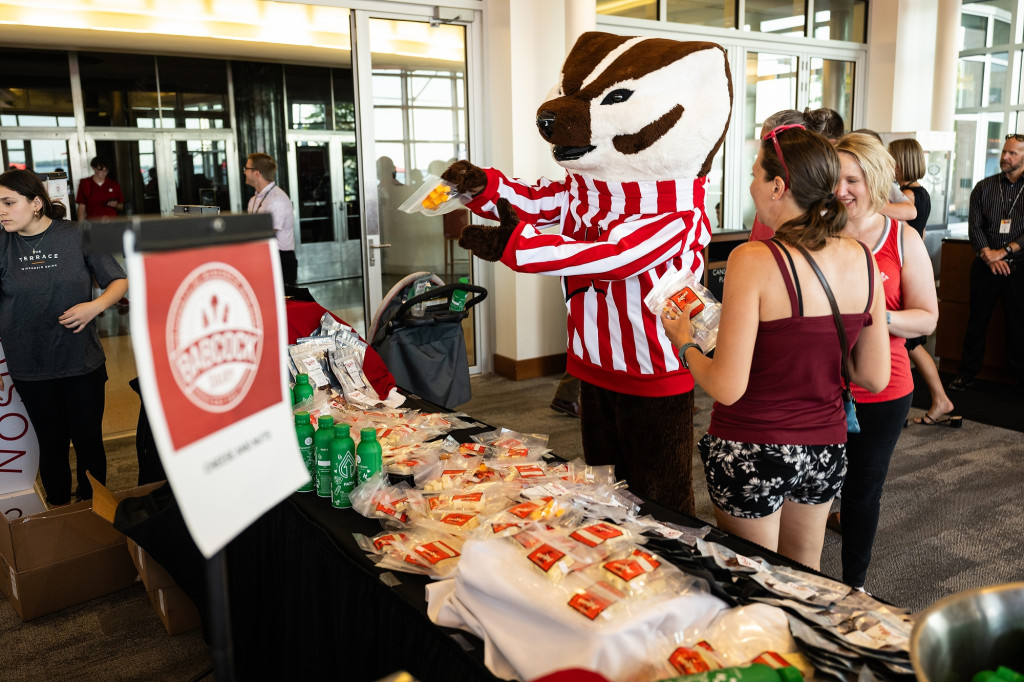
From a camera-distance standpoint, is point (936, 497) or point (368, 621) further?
point (936, 497)

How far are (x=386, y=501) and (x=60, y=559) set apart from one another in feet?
4.96

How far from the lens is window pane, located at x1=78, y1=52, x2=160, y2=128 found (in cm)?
876

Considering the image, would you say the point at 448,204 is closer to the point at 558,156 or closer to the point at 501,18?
the point at 558,156

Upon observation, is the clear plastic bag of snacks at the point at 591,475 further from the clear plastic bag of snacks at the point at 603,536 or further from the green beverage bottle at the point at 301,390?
the green beverage bottle at the point at 301,390

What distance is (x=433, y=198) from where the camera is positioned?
2539 mm

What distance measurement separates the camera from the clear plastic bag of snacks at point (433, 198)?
2535 mm

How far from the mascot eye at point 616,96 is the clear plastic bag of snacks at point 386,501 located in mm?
1319

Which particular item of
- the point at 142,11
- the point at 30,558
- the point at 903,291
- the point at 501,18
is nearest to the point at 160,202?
the point at 142,11

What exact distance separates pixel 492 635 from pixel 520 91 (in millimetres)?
4464

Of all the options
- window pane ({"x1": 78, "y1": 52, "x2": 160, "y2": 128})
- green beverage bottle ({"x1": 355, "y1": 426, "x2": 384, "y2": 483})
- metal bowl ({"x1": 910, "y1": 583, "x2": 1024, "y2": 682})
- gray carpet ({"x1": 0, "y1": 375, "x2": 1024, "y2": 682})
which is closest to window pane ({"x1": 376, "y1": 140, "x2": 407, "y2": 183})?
gray carpet ({"x1": 0, "y1": 375, "x2": 1024, "y2": 682})

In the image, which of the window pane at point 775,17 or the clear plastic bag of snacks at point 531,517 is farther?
the window pane at point 775,17

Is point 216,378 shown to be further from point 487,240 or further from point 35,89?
point 35,89

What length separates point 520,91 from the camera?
5195mm

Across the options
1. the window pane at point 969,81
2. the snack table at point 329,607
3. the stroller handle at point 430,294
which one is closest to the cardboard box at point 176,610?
the snack table at point 329,607
